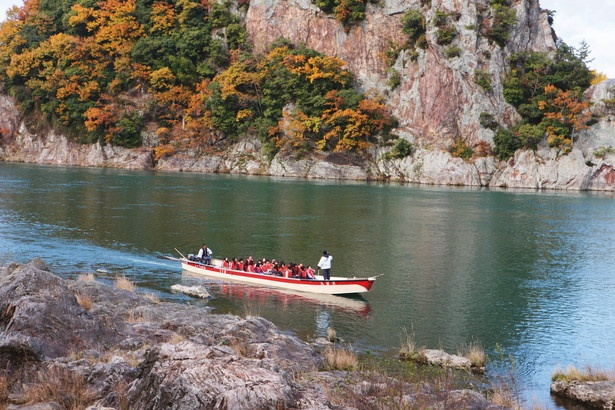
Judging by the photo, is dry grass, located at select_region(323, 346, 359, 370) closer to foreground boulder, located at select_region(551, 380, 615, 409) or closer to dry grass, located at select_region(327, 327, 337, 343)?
dry grass, located at select_region(327, 327, 337, 343)

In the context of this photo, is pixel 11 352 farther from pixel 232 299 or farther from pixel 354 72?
pixel 354 72

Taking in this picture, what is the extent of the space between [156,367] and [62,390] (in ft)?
8.56

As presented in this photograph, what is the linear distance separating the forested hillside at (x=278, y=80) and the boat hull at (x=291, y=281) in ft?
240

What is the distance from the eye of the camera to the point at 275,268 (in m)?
34.5

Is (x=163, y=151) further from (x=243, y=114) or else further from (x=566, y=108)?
(x=566, y=108)

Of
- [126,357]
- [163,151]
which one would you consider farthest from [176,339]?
[163,151]

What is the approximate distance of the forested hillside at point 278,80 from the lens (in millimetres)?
106812

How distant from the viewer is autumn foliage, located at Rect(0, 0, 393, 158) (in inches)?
4345

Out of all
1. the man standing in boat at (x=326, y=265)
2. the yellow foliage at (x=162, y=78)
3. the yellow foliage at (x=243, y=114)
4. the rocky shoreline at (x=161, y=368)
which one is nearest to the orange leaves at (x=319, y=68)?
the yellow foliage at (x=243, y=114)

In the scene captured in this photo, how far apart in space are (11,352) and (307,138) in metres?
99.1

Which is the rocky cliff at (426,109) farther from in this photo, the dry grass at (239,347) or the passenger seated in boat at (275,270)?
the dry grass at (239,347)

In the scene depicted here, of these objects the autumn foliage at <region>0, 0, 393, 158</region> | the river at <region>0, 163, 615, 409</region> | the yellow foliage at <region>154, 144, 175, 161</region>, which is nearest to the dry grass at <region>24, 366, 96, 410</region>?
the river at <region>0, 163, 615, 409</region>

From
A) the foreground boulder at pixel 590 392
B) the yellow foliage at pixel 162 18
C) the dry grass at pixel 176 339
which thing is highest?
the yellow foliage at pixel 162 18

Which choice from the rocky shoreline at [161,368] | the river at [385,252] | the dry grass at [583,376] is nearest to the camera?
the rocky shoreline at [161,368]
